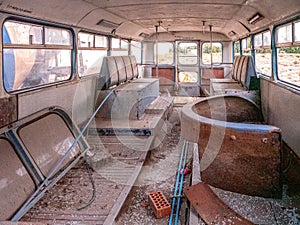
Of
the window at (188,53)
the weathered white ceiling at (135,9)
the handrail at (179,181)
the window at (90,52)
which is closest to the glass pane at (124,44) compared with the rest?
the window at (90,52)

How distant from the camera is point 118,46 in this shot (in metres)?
7.42

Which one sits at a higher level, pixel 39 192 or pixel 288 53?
pixel 288 53

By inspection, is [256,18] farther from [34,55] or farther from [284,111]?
[34,55]

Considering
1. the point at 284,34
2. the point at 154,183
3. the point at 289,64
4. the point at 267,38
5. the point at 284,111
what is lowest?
the point at 154,183

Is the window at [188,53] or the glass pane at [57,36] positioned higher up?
the window at [188,53]

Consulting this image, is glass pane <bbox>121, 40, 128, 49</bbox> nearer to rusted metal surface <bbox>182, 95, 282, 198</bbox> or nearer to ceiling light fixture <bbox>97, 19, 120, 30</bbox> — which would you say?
ceiling light fixture <bbox>97, 19, 120, 30</bbox>

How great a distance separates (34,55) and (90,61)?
7.00 feet

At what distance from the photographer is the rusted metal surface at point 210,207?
2.34 metres

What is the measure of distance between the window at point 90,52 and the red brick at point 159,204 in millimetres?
2825

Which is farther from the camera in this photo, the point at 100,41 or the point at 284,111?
the point at 100,41

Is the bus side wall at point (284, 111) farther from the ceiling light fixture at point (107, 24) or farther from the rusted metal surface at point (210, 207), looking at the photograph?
the ceiling light fixture at point (107, 24)

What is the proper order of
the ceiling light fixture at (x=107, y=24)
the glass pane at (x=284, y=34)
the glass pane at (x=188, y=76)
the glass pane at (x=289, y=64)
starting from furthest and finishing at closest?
the glass pane at (x=188, y=76) → the ceiling light fixture at (x=107, y=24) → the glass pane at (x=284, y=34) → the glass pane at (x=289, y=64)

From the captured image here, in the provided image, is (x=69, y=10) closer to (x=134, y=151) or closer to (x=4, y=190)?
(x=134, y=151)

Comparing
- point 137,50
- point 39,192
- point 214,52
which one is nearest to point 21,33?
point 39,192
